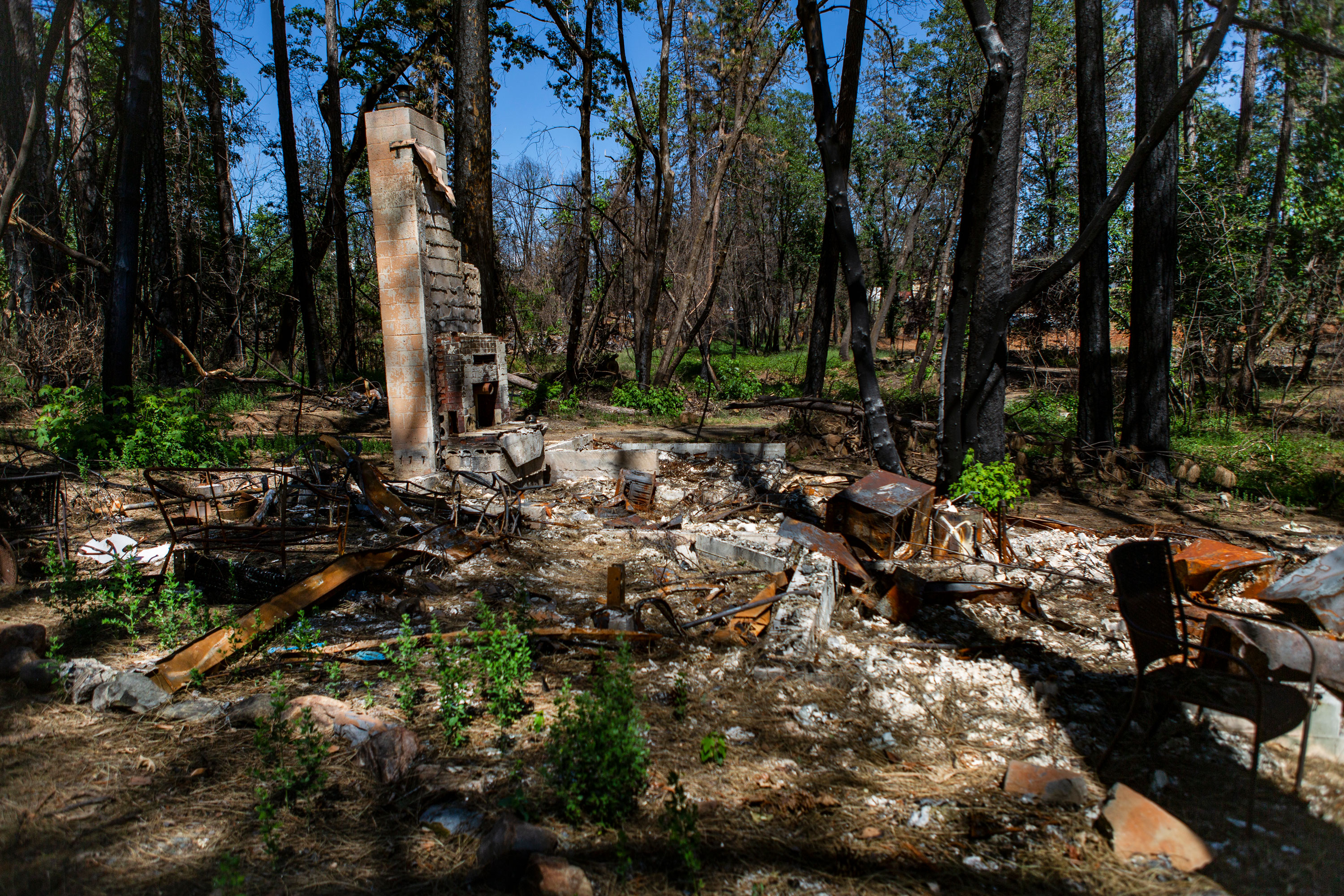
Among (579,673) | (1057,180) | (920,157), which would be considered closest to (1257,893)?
(579,673)

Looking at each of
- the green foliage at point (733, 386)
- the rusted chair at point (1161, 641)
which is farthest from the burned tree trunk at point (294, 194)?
the rusted chair at point (1161, 641)

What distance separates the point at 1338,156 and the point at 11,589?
17.1 m

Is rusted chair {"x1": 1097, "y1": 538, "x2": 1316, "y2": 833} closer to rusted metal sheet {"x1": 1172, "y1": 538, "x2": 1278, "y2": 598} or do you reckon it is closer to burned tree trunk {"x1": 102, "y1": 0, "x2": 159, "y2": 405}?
rusted metal sheet {"x1": 1172, "y1": 538, "x2": 1278, "y2": 598}

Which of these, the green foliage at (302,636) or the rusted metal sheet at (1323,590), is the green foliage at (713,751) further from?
the rusted metal sheet at (1323,590)

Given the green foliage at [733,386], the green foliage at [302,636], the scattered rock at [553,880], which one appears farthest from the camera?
the green foliage at [733,386]

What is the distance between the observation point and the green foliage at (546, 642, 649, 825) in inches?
98.3

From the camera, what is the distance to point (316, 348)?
1373 centimetres

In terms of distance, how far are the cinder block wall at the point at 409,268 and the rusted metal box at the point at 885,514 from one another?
15.4 ft

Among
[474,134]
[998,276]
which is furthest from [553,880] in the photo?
[474,134]

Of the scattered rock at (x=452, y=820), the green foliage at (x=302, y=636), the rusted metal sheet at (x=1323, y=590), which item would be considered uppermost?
the rusted metal sheet at (x=1323, y=590)

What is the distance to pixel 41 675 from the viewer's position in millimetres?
3217

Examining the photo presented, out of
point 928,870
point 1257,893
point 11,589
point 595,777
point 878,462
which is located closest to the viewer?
point 1257,893

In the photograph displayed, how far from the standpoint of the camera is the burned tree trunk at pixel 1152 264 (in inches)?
306

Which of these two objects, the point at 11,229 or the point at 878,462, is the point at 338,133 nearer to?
the point at 11,229
